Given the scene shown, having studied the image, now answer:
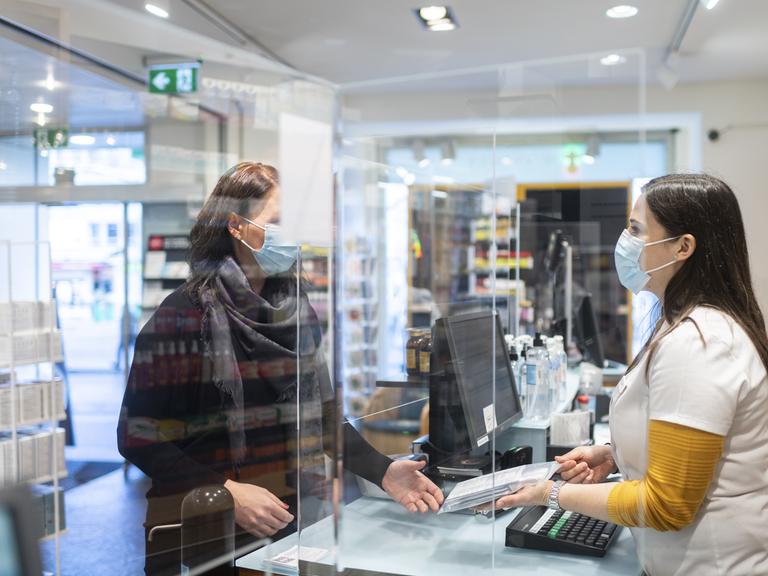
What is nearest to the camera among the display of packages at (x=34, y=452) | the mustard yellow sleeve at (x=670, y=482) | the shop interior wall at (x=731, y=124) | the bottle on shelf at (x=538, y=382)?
the mustard yellow sleeve at (x=670, y=482)

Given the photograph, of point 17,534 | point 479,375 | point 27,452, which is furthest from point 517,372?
point 27,452

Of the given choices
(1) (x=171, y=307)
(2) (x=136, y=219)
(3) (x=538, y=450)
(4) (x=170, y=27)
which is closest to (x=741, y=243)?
(3) (x=538, y=450)

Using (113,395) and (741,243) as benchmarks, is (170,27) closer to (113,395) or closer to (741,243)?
(113,395)

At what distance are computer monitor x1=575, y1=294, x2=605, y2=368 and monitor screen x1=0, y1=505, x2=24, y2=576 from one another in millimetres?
2870

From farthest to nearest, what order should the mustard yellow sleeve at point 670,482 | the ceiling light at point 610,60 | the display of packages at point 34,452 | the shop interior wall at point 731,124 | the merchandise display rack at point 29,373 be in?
the shop interior wall at point 731,124 < the ceiling light at point 610,60 < the display of packages at point 34,452 < the merchandise display rack at point 29,373 < the mustard yellow sleeve at point 670,482

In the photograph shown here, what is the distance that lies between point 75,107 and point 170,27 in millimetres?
865

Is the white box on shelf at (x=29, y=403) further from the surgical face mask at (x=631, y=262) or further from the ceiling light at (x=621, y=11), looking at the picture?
the ceiling light at (x=621, y=11)

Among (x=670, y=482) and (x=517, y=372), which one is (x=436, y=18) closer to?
(x=517, y=372)

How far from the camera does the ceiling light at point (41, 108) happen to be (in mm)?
3549

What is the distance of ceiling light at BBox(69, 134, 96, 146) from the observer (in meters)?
4.65

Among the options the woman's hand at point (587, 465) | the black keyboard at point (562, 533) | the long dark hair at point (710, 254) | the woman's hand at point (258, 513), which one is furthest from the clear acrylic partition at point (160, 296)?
the long dark hair at point (710, 254)

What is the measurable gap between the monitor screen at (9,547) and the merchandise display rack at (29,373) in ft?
7.39

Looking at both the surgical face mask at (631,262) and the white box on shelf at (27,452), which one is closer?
the surgical face mask at (631,262)

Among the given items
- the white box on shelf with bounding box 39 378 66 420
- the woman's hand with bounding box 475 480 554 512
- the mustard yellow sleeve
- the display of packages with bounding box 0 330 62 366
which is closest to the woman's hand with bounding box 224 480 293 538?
the woman's hand with bounding box 475 480 554 512
